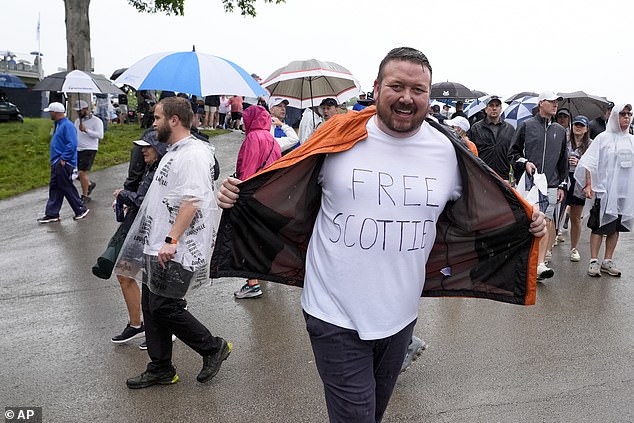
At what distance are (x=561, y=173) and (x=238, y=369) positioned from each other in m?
4.44

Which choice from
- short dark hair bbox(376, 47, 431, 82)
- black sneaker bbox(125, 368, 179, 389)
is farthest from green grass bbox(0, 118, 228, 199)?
short dark hair bbox(376, 47, 431, 82)

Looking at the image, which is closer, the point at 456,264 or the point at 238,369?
the point at 456,264

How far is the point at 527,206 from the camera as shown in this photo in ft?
9.20

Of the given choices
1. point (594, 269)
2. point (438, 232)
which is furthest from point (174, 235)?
point (594, 269)

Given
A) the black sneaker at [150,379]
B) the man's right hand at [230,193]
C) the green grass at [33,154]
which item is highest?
the man's right hand at [230,193]

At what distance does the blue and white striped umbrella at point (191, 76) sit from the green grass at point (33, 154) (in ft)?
A: 21.9

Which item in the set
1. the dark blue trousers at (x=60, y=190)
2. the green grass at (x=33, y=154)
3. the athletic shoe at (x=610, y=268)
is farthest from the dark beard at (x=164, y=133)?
the green grass at (x=33, y=154)

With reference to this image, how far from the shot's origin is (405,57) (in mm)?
2475

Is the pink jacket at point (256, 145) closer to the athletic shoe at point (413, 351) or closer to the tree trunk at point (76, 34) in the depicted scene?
the athletic shoe at point (413, 351)

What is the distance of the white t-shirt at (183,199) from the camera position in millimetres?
3879

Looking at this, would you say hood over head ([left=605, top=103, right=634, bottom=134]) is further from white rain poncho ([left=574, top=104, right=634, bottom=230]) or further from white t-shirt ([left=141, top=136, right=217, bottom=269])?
white t-shirt ([left=141, top=136, right=217, bottom=269])

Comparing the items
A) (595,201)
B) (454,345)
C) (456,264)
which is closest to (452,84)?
(595,201)

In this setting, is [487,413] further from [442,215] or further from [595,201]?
[595,201]

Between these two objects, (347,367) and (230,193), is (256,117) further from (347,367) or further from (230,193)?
(347,367)
